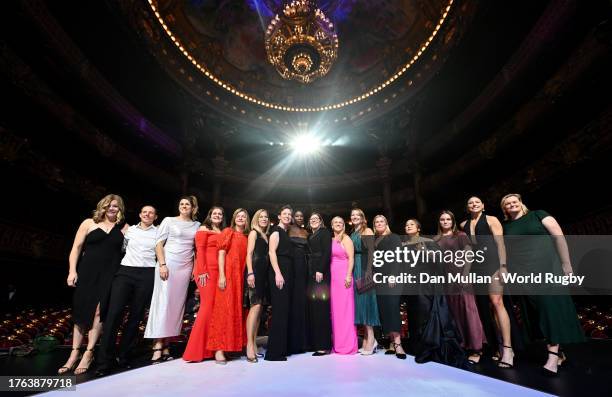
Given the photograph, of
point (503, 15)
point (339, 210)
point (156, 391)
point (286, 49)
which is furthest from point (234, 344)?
point (339, 210)

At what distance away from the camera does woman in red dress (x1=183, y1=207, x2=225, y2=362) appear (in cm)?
313

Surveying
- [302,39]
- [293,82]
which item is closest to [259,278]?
A: [302,39]

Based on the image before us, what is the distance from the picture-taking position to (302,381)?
7.83ft

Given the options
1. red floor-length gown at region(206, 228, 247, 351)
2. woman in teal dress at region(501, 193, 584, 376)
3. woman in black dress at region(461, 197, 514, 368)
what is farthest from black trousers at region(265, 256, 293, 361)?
woman in teal dress at region(501, 193, 584, 376)

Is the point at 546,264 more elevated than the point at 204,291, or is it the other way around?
the point at 546,264

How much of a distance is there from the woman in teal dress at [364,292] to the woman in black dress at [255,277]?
1.21 meters

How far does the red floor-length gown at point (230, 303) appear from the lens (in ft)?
10.2

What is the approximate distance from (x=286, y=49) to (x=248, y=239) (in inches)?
378

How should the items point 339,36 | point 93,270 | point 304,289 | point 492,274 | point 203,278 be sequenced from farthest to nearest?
point 339,36, point 304,289, point 203,278, point 492,274, point 93,270

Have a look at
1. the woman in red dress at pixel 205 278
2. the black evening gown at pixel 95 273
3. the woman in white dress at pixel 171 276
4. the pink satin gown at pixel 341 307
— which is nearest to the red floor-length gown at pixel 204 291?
the woman in red dress at pixel 205 278

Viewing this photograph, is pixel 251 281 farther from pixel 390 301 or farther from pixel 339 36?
pixel 339 36

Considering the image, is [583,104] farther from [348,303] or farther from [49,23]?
[49,23]

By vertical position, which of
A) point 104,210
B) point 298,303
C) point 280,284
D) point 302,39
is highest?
point 302,39

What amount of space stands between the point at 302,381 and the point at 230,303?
124 centimetres
